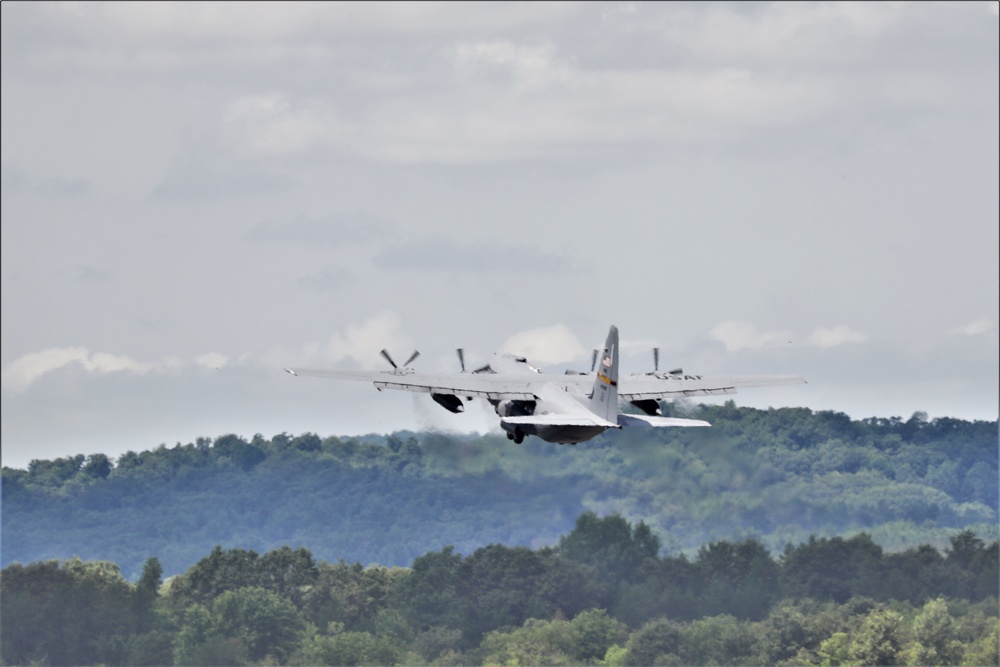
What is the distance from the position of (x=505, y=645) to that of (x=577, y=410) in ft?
357

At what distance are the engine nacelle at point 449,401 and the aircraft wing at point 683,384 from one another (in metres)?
7.30

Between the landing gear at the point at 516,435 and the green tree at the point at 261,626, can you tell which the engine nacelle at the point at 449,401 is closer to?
the landing gear at the point at 516,435

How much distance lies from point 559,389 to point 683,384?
7.04 m

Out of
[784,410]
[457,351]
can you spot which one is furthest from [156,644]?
[457,351]

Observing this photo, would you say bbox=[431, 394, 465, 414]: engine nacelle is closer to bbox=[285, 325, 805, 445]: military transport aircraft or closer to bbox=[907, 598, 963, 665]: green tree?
bbox=[285, 325, 805, 445]: military transport aircraft

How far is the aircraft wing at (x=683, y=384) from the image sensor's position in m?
88.3

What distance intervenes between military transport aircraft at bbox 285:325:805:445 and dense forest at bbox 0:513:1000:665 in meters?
78.1

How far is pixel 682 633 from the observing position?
181000mm

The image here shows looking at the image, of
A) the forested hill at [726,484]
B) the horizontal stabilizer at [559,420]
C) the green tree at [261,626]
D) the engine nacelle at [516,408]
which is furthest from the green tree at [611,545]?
the horizontal stabilizer at [559,420]

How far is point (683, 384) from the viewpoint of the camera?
89250 millimetres

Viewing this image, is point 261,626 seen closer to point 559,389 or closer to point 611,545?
point 611,545

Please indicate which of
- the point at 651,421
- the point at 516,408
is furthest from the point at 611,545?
the point at 651,421

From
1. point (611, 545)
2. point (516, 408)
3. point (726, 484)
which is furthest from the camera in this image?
point (611, 545)

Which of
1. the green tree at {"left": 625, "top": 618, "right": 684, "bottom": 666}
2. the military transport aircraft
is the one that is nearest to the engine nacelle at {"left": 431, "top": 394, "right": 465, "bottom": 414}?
the military transport aircraft
